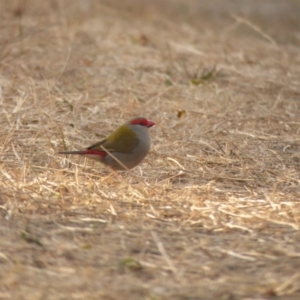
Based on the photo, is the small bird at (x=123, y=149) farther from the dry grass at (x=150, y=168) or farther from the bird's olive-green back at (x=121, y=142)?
the dry grass at (x=150, y=168)

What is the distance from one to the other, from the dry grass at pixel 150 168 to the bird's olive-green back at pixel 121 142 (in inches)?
7.8

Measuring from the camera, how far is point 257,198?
4.68 metres

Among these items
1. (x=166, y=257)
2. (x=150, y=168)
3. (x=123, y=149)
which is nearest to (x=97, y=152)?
(x=123, y=149)

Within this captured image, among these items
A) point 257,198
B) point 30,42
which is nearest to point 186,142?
point 257,198

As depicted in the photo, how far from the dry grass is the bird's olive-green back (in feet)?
0.65

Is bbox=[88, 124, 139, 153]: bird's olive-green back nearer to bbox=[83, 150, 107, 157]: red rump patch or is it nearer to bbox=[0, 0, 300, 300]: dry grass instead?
bbox=[83, 150, 107, 157]: red rump patch

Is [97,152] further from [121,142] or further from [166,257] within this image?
[166,257]

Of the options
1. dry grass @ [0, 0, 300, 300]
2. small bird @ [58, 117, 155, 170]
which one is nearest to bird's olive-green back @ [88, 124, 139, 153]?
small bird @ [58, 117, 155, 170]

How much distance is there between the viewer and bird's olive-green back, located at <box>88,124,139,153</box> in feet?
16.8

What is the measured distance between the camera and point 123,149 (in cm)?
514

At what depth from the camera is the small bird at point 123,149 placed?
5.06 meters

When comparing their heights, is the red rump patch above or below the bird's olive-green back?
below

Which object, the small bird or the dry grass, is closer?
the dry grass

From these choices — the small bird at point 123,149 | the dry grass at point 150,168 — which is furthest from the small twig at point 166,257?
the small bird at point 123,149
